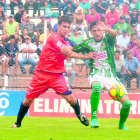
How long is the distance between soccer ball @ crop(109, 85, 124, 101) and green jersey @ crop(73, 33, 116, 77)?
1.50ft

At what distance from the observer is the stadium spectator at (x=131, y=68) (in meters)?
14.2

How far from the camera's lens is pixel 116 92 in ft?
27.2

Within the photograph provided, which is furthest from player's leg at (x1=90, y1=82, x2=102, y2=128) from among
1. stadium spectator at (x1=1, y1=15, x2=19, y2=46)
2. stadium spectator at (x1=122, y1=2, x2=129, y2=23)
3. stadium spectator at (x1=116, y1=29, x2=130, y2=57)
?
stadium spectator at (x1=122, y1=2, x2=129, y2=23)

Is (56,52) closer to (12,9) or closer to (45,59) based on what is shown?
(45,59)

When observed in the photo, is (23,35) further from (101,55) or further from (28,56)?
(101,55)

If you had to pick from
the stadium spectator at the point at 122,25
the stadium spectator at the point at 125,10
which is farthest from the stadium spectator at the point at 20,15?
the stadium spectator at the point at 125,10

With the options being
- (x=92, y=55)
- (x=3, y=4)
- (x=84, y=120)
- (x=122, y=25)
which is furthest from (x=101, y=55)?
(x=3, y=4)

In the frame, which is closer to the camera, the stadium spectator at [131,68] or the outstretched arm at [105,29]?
the outstretched arm at [105,29]

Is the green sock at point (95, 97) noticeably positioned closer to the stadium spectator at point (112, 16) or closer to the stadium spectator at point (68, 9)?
the stadium spectator at point (112, 16)

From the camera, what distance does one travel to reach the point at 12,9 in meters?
20.9

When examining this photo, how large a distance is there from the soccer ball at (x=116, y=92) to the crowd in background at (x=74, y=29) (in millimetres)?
5796

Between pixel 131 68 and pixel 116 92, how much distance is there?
6.48 meters

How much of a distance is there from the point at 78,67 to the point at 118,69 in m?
1.32

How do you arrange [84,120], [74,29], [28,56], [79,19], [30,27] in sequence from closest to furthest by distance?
[84,120]
[28,56]
[74,29]
[30,27]
[79,19]
